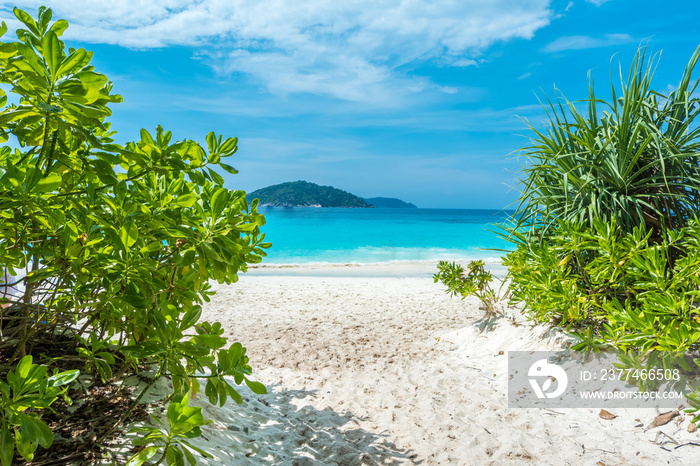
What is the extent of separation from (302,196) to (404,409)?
94.9 metres

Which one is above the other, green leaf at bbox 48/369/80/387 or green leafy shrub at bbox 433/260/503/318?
green leaf at bbox 48/369/80/387

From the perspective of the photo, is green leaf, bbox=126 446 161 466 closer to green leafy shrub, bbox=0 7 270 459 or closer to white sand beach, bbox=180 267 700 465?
green leafy shrub, bbox=0 7 270 459

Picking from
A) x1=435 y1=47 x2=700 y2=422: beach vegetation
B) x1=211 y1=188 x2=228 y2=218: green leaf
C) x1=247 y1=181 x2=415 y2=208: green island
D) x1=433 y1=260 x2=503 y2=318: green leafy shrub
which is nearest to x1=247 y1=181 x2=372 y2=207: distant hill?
x1=247 y1=181 x2=415 y2=208: green island

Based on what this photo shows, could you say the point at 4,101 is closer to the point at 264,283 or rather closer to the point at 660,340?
the point at 660,340

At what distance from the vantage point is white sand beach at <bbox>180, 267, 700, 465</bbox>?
2.53m

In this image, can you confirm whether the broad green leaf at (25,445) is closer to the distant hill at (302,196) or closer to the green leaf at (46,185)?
the green leaf at (46,185)

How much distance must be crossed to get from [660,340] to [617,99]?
7.98 feet

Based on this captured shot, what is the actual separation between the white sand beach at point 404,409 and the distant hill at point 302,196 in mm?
86678

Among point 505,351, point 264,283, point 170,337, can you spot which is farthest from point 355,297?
point 170,337

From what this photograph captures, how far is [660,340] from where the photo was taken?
95.5 inches

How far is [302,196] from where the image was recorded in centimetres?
9681

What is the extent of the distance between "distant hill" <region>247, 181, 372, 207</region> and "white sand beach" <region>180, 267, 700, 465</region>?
284 feet

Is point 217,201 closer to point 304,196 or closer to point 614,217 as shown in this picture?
point 614,217

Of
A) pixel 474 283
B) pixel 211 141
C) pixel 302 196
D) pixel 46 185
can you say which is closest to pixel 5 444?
pixel 46 185
